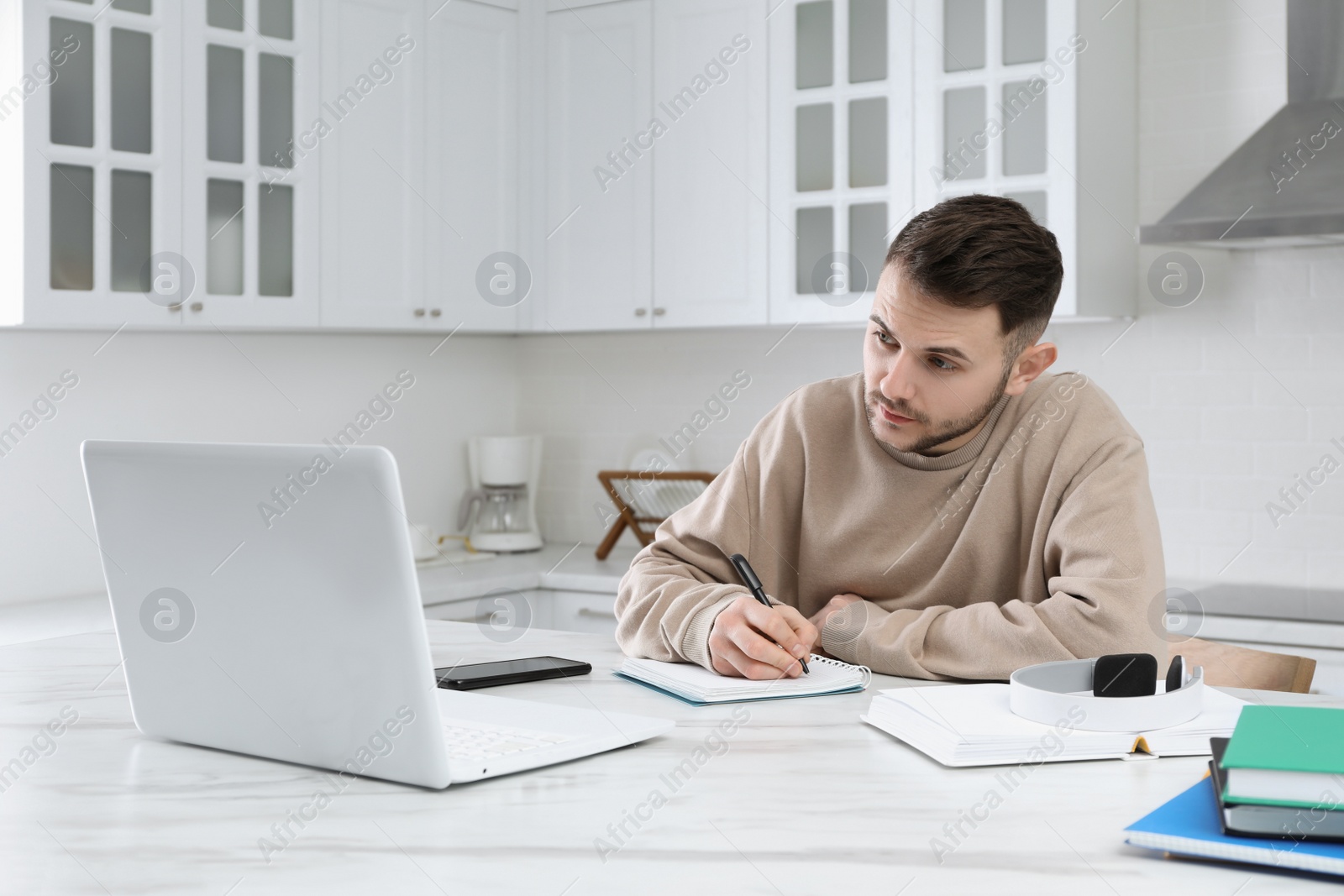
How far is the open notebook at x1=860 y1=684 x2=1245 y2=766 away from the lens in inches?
45.4

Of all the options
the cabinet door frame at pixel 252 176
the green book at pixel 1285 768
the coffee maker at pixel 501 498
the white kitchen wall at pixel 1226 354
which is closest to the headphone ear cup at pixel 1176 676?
Result: the green book at pixel 1285 768

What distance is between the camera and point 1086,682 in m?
1.31

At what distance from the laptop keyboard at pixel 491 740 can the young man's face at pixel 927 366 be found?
0.72 meters

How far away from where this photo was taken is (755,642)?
147cm

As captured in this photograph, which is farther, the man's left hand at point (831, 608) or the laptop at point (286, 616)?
the man's left hand at point (831, 608)

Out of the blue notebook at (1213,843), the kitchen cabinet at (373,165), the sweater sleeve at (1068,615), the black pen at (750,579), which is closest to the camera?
the blue notebook at (1213,843)

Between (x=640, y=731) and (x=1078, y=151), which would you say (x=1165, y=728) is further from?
(x=1078, y=151)

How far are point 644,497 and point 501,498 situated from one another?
0.47 meters

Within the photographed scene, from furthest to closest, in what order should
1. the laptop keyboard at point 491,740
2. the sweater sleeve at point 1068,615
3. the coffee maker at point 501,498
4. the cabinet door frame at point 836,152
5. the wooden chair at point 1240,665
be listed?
the coffee maker at point 501,498 → the cabinet door frame at point 836,152 → the wooden chair at point 1240,665 → the sweater sleeve at point 1068,615 → the laptop keyboard at point 491,740

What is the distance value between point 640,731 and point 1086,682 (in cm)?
44

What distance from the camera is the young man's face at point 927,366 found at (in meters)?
1.67

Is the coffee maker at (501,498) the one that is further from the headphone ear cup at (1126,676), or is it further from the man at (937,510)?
the headphone ear cup at (1126,676)

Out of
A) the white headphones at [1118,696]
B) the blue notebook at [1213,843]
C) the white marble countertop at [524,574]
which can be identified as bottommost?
the white marble countertop at [524,574]

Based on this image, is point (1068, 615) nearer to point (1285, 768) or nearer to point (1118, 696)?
point (1118, 696)
